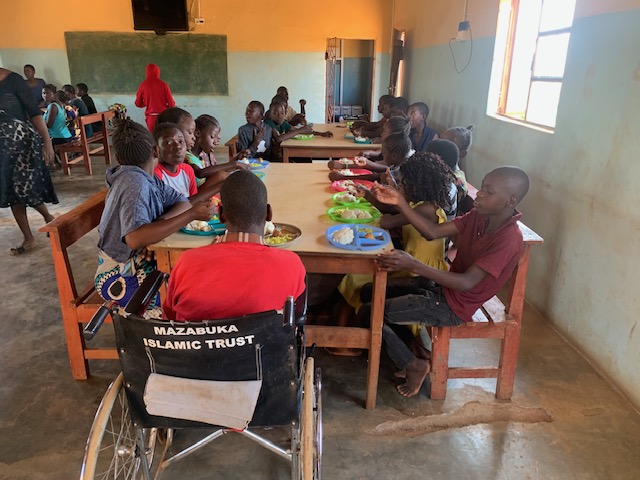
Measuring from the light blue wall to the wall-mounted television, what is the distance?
7.30m

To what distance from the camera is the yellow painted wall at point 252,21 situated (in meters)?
8.79

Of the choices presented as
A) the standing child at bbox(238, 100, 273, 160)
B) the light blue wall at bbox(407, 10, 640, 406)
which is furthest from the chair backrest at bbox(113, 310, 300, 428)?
the standing child at bbox(238, 100, 273, 160)

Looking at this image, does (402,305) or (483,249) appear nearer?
(483,249)

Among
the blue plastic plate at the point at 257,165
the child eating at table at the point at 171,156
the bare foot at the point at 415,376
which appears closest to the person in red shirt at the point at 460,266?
the bare foot at the point at 415,376

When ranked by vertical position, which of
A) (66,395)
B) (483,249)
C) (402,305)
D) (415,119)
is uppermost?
(415,119)

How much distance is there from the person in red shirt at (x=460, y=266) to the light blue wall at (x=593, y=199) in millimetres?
714

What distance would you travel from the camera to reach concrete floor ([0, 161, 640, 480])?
187cm

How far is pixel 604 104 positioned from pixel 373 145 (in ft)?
7.94

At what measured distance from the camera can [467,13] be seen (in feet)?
15.7

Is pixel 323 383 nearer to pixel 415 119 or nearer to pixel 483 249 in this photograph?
pixel 483 249

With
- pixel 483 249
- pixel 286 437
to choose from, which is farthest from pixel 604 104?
pixel 286 437

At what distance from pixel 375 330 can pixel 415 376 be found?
345mm

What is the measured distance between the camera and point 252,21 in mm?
8906

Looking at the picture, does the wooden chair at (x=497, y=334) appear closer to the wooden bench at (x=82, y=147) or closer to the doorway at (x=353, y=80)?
the wooden bench at (x=82, y=147)
